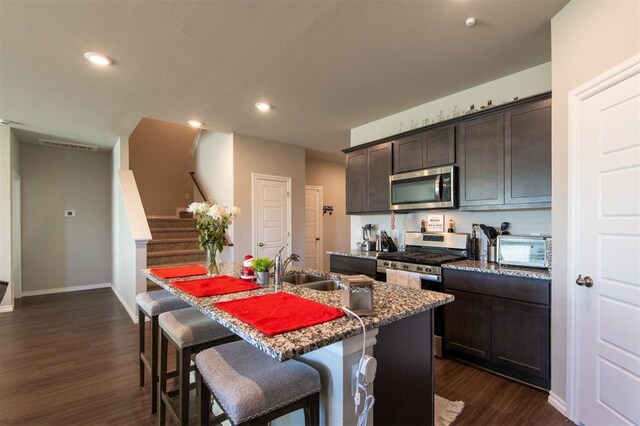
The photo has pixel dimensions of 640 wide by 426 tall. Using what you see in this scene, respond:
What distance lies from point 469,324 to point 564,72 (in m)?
2.01

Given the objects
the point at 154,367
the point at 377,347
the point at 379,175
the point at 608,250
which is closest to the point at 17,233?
the point at 154,367

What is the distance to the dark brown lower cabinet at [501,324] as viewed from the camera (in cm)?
225

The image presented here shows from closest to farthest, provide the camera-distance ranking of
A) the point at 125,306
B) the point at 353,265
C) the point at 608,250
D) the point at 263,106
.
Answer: the point at 608,250 < the point at 263,106 < the point at 353,265 < the point at 125,306

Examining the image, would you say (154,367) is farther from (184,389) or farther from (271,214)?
(271,214)

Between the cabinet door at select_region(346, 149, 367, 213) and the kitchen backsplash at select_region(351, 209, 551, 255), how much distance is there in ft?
1.11

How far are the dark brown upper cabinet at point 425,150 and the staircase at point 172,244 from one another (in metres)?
3.45

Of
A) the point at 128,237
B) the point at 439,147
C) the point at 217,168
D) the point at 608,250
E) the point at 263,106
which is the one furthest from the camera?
the point at 217,168

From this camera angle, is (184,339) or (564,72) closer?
(184,339)

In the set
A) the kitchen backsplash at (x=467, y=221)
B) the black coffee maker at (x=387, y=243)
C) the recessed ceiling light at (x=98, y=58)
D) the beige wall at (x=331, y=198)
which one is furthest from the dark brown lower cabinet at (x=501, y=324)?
the beige wall at (x=331, y=198)

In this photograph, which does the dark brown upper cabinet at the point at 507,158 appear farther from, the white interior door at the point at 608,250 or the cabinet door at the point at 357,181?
the cabinet door at the point at 357,181

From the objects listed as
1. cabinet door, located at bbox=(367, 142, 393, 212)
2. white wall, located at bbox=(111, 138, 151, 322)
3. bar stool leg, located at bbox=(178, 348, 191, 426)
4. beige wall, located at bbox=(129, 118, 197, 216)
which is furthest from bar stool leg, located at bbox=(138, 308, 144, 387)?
beige wall, located at bbox=(129, 118, 197, 216)

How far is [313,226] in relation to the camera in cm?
662

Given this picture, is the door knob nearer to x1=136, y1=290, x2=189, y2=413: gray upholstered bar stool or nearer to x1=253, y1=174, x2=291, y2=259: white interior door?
x1=136, y1=290, x2=189, y2=413: gray upholstered bar stool

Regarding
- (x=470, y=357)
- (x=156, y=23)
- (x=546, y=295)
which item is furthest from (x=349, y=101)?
(x=470, y=357)
